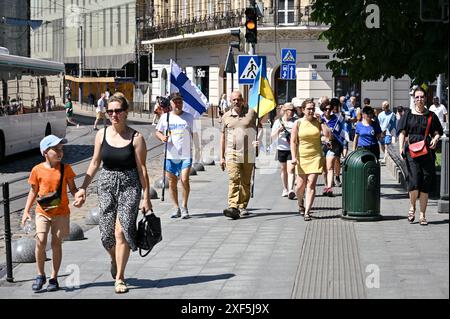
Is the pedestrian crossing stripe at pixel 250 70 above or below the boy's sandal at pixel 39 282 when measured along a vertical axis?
above

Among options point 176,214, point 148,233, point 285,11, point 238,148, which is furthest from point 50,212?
point 285,11

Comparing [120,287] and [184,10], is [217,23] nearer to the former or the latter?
[184,10]

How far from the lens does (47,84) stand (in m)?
30.6

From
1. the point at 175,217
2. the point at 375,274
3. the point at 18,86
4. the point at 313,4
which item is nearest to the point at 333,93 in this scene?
the point at 18,86

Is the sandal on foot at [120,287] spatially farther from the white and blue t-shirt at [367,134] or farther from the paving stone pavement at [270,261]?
the white and blue t-shirt at [367,134]

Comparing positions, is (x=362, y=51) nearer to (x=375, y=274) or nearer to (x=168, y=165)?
(x=168, y=165)

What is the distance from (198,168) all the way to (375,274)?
14.6m

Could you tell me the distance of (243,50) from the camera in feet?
180

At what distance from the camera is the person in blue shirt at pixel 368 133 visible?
58.4 ft

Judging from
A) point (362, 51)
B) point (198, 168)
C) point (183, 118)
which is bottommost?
point (198, 168)

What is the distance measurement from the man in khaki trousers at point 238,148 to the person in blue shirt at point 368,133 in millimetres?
3638

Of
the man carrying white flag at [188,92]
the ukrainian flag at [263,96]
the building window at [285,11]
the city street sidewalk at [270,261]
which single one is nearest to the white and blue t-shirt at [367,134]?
the ukrainian flag at [263,96]

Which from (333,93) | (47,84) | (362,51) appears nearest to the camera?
(362,51)

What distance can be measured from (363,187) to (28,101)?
16033mm
